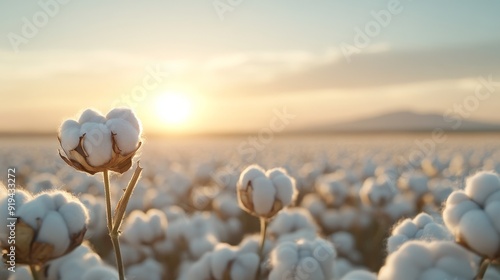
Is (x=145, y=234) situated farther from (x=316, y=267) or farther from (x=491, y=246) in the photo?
(x=491, y=246)

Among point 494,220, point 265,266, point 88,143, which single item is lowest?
point 265,266

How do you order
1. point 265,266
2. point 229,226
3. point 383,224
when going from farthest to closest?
point 229,226
point 383,224
point 265,266

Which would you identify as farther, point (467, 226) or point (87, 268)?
point (87, 268)

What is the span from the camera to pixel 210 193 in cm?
1246

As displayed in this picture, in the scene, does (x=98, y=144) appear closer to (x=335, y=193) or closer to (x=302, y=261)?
(x=302, y=261)

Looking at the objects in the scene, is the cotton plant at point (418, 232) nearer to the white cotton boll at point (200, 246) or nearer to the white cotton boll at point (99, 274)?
the white cotton boll at point (99, 274)

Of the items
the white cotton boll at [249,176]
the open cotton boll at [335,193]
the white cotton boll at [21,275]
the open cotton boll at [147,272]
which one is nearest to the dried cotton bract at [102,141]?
the white cotton boll at [21,275]

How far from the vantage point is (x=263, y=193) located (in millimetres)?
2885

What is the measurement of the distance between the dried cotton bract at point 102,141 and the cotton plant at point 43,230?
0.20 meters

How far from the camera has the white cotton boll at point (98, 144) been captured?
196cm

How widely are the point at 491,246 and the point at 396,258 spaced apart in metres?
0.26

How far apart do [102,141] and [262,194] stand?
45.3 inches

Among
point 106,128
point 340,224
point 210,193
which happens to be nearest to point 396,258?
point 106,128

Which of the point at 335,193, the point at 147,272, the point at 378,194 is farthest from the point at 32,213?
the point at 335,193
